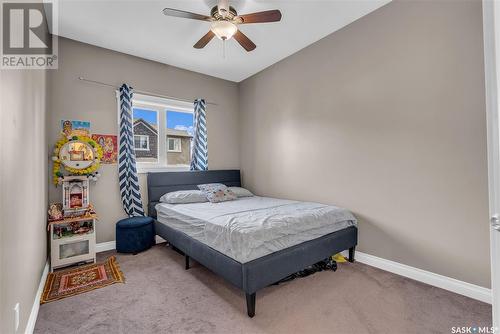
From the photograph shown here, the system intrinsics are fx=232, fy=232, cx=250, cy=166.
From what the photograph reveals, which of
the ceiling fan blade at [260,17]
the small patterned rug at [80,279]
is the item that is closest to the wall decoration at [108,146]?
the small patterned rug at [80,279]

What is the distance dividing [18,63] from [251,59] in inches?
118

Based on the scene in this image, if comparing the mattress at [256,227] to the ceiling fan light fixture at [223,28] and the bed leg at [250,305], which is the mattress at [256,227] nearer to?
the bed leg at [250,305]

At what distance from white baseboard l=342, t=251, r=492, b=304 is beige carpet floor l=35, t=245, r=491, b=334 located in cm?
7

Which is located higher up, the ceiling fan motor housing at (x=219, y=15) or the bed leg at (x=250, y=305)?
the ceiling fan motor housing at (x=219, y=15)

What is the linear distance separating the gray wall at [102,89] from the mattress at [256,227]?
122 cm

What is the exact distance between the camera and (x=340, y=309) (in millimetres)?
1967

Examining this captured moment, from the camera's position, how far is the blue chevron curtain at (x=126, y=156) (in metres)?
3.49

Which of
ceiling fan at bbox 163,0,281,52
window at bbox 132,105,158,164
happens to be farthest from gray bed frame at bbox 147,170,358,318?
ceiling fan at bbox 163,0,281,52

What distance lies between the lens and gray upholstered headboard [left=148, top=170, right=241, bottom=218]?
3721 mm

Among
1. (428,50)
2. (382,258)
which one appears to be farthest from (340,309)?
(428,50)

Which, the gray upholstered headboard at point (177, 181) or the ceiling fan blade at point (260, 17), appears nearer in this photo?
the ceiling fan blade at point (260, 17)

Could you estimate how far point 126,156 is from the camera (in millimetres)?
3492

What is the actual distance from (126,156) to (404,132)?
367cm

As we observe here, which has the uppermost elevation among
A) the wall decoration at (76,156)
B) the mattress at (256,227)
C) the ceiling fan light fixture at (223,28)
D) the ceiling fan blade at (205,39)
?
the ceiling fan blade at (205,39)
